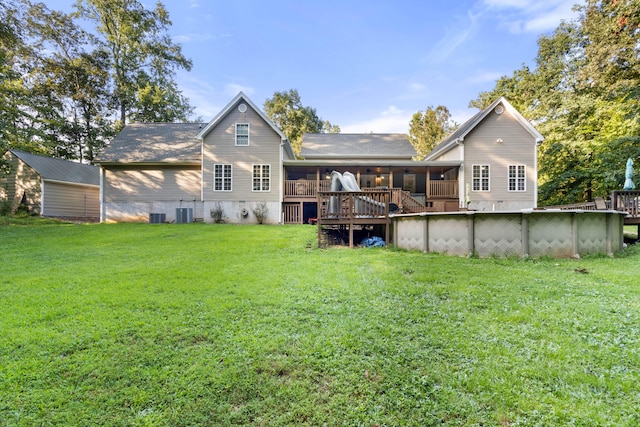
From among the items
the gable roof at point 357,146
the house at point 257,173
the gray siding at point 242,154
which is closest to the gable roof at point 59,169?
the house at point 257,173

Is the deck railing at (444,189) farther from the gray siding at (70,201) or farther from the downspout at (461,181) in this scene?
the gray siding at (70,201)

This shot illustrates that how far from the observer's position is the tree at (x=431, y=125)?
33603mm

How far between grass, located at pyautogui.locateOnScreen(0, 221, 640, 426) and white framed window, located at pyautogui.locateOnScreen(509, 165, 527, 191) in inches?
534

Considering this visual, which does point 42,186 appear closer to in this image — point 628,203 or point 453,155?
point 453,155

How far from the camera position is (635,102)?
52.6ft

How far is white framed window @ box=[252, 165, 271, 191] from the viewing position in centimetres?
1680

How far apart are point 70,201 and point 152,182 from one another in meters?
8.01

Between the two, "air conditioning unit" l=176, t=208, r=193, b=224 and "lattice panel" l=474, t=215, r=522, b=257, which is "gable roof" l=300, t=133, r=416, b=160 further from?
"lattice panel" l=474, t=215, r=522, b=257

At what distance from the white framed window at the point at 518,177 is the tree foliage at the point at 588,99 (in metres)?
3.84

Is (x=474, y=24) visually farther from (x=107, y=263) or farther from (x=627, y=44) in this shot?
(x=107, y=263)

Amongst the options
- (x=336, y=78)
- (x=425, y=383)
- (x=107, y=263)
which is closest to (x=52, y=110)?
(x=336, y=78)

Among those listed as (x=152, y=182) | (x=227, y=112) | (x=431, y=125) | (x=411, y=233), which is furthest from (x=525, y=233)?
(x=431, y=125)

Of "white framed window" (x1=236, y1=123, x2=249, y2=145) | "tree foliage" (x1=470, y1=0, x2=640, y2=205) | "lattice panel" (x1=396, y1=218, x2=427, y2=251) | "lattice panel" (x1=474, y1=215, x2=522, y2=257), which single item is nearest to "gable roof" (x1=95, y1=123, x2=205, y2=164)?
→ "white framed window" (x1=236, y1=123, x2=249, y2=145)

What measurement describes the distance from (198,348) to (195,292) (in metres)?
1.79
